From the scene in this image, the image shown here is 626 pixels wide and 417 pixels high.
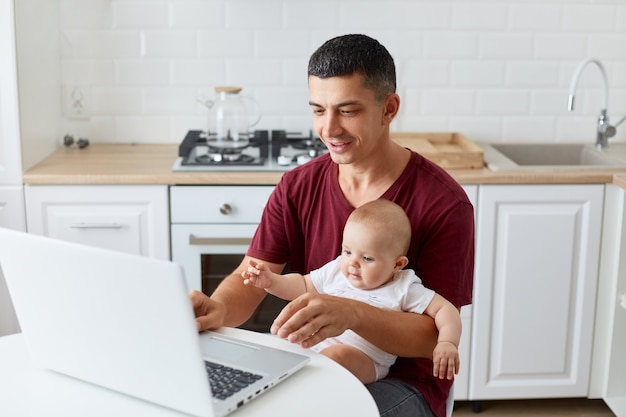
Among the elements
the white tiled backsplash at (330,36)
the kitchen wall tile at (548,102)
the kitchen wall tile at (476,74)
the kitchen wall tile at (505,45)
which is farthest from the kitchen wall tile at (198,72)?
the kitchen wall tile at (548,102)

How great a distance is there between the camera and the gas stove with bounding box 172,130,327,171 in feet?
10.0

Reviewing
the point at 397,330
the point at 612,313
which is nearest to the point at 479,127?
the point at 612,313

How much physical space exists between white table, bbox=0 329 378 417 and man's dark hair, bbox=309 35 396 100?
23.5 inches

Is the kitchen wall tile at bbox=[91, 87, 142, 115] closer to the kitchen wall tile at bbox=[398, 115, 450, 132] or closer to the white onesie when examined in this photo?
the kitchen wall tile at bbox=[398, 115, 450, 132]

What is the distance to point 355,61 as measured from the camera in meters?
1.78

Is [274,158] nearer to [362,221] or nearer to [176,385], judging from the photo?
[362,221]

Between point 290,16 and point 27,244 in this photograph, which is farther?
point 290,16

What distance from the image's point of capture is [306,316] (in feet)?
5.10

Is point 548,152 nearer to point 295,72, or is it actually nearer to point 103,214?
point 295,72

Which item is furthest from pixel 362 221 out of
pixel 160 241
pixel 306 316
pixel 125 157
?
→ pixel 125 157

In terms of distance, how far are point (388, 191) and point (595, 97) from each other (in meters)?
2.01

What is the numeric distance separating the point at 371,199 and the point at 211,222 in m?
1.20

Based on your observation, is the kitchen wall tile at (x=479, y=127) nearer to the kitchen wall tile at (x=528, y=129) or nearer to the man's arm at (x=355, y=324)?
the kitchen wall tile at (x=528, y=129)

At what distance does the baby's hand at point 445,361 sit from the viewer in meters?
1.63
